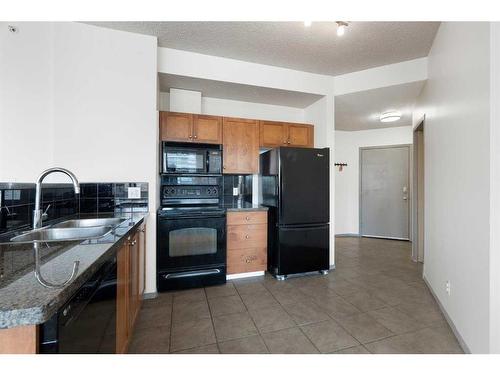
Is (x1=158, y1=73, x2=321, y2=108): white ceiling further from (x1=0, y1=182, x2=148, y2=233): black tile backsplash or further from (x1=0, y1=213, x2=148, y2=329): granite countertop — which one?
(x1=0, y1=213, x2=148, y2=329): granite countertop

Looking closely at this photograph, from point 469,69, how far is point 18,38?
11.5ft

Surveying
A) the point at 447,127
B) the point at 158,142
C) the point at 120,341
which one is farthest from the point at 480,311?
the point at 158,142

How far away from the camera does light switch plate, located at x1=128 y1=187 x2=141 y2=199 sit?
92.8 inches

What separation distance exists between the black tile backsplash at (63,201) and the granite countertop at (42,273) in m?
0.40

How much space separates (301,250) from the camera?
294 cm

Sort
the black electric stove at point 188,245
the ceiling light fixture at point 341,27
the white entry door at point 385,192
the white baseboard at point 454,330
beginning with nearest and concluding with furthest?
the white baseboard at point 454,330 → the ceiling light fixture at point 341,27 → the black electric stove at point 188,245 → the white entry door at point 385,192

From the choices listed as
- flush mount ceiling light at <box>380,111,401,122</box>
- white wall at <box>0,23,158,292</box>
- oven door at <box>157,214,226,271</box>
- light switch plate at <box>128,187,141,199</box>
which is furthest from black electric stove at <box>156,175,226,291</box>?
flush mount ceiling light at <box>380,111,401,122</box>

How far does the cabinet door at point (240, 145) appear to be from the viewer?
3055mm

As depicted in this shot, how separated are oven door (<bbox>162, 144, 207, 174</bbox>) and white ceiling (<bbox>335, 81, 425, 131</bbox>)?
84.3 inches

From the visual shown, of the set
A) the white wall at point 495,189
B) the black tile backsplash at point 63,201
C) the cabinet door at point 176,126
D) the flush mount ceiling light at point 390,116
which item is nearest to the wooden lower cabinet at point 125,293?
the black tile backsplash at point 63,201

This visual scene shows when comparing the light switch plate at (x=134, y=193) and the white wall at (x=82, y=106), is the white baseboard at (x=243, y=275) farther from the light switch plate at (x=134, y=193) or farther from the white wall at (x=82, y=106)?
the light switch plate at (x=134, y=193)

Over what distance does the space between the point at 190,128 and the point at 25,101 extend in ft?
4.86

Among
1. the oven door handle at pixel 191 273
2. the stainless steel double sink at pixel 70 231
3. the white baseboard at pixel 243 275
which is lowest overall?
the white baseboard at pixel 243 275

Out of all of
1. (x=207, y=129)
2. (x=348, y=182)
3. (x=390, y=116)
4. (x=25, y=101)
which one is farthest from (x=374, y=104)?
(x=25, y=101)
